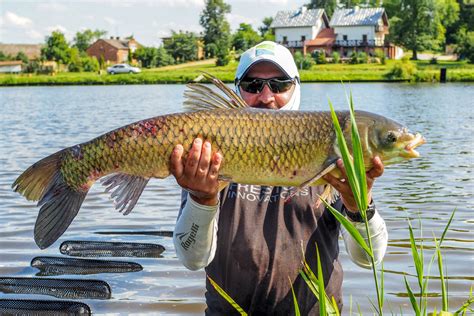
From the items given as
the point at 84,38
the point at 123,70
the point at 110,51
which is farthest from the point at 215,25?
the point at 84,38

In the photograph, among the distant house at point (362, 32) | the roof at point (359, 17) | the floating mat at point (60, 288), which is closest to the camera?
the floating mat at point (60, 288)

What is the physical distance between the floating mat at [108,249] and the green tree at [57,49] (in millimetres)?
100501

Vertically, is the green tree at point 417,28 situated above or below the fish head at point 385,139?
above

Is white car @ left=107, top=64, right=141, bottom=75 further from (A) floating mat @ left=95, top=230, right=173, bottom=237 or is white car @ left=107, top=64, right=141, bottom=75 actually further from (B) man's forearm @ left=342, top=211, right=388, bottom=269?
(B) man's forearm @ left=342, top=211, right=388, bottom=269

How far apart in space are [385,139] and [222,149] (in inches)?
29.0

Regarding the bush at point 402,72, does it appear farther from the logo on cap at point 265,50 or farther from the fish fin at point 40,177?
the fish fin at point 40,177

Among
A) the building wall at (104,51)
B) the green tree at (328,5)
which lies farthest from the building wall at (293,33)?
the building wall at (104,51)

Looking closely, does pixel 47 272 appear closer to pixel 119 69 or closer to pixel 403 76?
pixel 403 76

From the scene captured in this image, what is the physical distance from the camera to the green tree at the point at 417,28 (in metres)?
96.0

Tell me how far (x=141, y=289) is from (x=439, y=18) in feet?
328

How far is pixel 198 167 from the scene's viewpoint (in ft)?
11.7

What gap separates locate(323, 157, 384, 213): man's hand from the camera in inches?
135

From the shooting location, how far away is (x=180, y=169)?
3.60m

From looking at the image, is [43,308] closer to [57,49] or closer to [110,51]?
[57,49]
